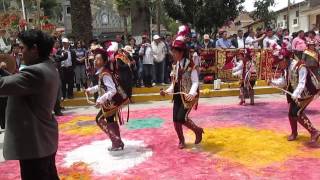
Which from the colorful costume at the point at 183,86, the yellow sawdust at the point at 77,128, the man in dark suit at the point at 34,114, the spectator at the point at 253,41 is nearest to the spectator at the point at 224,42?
the spectator at the point at 253,41

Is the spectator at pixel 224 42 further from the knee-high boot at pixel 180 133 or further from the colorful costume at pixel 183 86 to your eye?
the knee-high boot at pixel 180 133

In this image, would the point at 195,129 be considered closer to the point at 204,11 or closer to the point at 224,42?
the point at 224,42

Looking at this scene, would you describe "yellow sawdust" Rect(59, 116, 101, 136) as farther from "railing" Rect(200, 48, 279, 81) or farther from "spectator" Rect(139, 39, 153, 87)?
"railing" Rect(200, 48, 279, 81)

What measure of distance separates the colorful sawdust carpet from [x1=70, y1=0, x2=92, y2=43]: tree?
6.67 m

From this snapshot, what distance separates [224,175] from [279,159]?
1037 mm

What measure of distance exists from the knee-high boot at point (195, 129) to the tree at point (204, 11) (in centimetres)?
1078

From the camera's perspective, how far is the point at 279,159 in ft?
21.2

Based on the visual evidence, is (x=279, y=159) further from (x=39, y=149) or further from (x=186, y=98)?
(x=39, y=149)

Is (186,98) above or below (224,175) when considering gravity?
above

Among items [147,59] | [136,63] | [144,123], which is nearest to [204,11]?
[147,59]

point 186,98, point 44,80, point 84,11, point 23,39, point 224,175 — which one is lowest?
point 224,175

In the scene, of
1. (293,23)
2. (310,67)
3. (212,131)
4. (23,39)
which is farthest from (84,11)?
(293,23)

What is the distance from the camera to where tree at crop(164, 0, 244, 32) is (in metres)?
17.6

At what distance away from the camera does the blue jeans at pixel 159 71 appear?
14.6 metres
